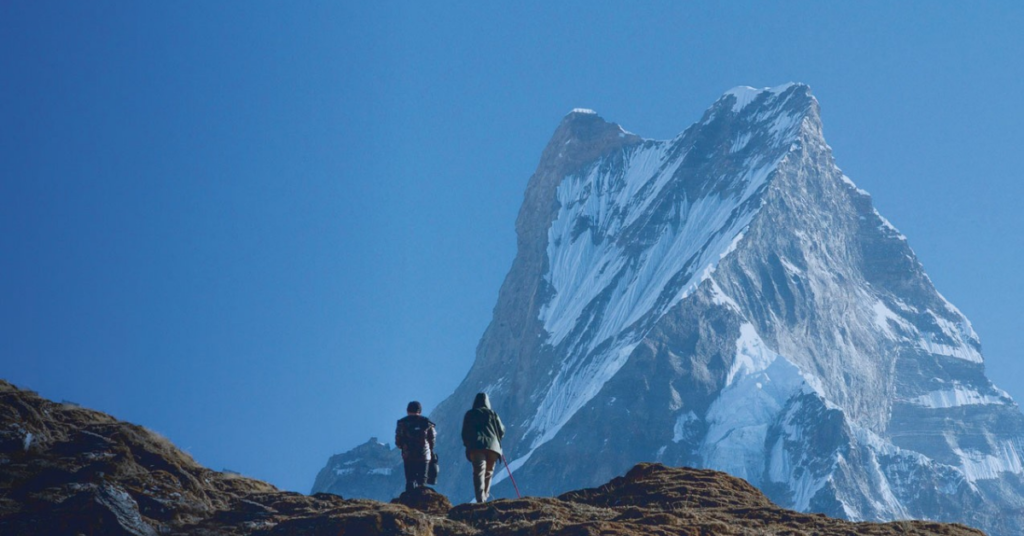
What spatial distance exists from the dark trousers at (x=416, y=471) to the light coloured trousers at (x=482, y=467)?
0.89 m

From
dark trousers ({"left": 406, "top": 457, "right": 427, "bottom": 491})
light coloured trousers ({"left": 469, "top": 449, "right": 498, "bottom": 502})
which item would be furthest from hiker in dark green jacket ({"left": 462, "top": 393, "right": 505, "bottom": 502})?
dark trousers ({"left": 406, "top": 457, "right": 427, "bottom": 491})

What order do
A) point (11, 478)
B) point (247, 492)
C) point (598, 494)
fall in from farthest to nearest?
point (598, 494)
point (247, 492)
point (11, 478)

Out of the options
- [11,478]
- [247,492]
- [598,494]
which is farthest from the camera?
[598,494]

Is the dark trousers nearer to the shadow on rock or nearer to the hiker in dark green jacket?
the hiker in dark green jacket

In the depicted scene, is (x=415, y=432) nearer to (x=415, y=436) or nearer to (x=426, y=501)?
(x=415, y=436)

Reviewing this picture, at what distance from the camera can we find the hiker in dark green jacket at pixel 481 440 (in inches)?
1087

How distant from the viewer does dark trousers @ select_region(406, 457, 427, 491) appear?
2772 centimetres

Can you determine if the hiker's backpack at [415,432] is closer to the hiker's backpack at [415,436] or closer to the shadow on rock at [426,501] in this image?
the hiker's backpack at [415,436]

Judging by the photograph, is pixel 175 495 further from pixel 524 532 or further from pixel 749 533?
pixel 749 533

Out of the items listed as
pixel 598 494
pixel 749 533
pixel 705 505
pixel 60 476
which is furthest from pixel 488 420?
pixel 60 476

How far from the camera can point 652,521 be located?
23.7m

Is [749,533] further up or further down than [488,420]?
further down

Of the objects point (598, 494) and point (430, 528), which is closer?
point (430, 528)

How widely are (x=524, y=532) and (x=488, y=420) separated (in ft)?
18.0
